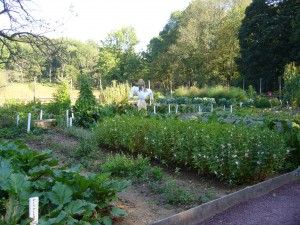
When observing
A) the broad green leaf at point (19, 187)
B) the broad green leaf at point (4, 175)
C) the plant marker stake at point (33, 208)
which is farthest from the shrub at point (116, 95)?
the plant marker stake at point (33, 208)

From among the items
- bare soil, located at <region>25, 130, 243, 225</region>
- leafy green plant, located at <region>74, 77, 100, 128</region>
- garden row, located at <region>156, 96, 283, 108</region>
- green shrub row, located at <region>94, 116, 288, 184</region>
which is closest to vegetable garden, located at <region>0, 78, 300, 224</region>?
green shrub row, located at <region>94, 116, 288, 184</region>

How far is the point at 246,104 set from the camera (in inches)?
950

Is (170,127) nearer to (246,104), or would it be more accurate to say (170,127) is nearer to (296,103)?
(296,103)

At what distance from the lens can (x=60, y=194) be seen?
11.6 feet

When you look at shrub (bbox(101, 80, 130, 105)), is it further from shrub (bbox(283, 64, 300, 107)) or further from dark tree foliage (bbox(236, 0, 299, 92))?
dark tree foliage (bbox(236, 0, 299, 92))

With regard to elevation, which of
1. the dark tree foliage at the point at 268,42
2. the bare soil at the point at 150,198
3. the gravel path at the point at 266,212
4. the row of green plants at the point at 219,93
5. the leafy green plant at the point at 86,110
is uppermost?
the dark tree foliage at the point at 268,42

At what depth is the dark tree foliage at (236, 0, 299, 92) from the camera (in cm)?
3478

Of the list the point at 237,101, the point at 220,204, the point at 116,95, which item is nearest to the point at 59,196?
the point at 220,204

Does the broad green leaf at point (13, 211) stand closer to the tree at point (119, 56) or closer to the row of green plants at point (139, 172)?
the row of green plants at point (139, 172)

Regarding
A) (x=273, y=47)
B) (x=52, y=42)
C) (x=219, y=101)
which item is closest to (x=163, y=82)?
(x=273, y=47)

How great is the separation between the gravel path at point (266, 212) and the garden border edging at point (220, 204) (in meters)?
0.06

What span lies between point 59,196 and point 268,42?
116ft

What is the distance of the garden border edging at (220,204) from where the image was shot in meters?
4.09

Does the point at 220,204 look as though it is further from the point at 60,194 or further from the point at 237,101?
the point at 237,101
